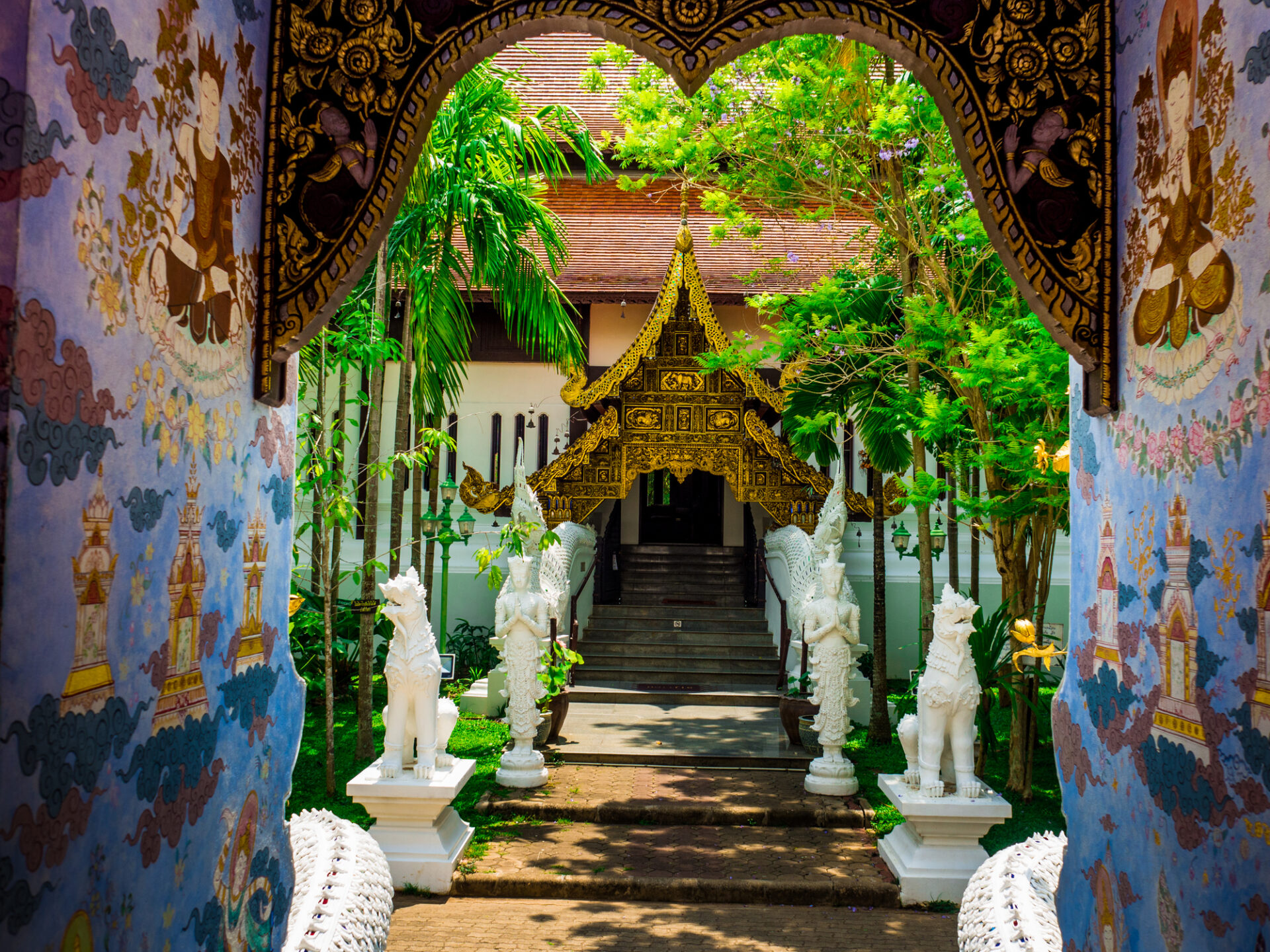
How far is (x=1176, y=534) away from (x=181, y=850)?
2336 millimetres

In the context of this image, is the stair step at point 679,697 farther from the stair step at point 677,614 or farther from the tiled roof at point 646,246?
the tiled roof at point 646,246

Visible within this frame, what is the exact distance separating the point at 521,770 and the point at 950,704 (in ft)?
10.5

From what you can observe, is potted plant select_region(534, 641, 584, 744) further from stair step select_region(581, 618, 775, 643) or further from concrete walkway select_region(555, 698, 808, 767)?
stair step select_region(581, 618, 775, 643)

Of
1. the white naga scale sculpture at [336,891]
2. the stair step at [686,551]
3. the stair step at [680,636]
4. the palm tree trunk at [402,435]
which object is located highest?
the palm tree trunk at [402,435]

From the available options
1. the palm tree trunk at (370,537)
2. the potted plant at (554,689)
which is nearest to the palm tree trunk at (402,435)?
the palm tree trunk at (370,537)

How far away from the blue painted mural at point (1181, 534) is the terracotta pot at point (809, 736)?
5550 millimetres

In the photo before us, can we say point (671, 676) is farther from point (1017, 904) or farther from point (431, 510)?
point (1017, 904)

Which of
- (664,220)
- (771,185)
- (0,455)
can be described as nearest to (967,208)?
(771,185)

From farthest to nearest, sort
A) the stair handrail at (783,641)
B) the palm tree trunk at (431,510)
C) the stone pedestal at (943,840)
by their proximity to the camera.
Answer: the stair handrail at (783,641) → the palm tree trunk at (431,510) → the stone pedestal at (943,840)

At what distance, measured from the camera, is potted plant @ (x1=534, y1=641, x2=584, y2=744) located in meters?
7.75

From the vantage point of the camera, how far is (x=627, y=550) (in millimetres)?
14148

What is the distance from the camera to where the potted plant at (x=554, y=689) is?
7746mm

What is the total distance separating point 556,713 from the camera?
27.9ft

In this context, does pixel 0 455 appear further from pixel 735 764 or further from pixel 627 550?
pixel 627 550
